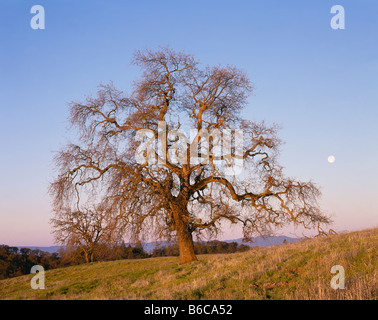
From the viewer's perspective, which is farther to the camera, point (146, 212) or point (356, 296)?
point (146, 212)

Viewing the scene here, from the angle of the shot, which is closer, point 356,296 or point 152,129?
point 356,296

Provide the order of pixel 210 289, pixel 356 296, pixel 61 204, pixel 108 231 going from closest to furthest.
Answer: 1. pixel 356 296
2. pixel 210 289
3. pixel 108 231
4. pixel 61 204

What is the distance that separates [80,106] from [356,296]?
1644 centimetres

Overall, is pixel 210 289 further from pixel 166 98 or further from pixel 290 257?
pixel 166 98

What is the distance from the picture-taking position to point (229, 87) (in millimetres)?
19047

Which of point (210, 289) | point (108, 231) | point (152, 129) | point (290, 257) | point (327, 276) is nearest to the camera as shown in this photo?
point (327, 276)

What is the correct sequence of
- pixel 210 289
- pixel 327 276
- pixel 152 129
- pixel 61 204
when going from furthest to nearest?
1. pixel 152 129
2. pixel 61 204
3. pixel 210 289
4. pixel 327 276


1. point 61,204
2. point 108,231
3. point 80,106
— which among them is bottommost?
point 108,231
